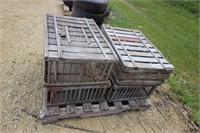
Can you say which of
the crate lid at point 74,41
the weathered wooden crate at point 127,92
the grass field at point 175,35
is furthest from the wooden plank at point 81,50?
the grass field at point 175,35

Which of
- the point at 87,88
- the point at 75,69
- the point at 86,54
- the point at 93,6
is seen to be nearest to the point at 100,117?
the point at 87,88

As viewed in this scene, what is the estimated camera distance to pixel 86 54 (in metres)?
3.75

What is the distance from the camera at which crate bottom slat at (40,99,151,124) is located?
4.07m

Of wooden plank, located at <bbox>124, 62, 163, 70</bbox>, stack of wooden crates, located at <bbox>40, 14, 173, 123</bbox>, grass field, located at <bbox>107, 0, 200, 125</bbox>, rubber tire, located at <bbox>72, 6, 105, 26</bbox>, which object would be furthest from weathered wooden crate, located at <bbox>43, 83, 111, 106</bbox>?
grass field, located at <bbox>107, 0, 200, 125</bbox>

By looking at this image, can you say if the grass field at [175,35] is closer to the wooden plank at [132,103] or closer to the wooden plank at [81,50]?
the wooden plank at [132,103]

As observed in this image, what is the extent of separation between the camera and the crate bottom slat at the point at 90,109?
407cm

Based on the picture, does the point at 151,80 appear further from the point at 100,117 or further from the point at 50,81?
the point at 50,81

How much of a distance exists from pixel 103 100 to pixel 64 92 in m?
0.87

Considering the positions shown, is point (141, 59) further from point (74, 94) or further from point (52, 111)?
point (52, 111)

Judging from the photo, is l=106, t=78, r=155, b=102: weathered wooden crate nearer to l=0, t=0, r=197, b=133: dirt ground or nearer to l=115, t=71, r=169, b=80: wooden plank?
l=115, t=71, r=169, b=80: wooden plank

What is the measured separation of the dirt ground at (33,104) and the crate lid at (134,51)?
4.23ft

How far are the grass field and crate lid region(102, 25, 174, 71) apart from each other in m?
1.81

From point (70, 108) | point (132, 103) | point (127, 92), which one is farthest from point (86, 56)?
point (132, 103)

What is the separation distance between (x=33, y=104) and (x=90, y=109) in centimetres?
116
